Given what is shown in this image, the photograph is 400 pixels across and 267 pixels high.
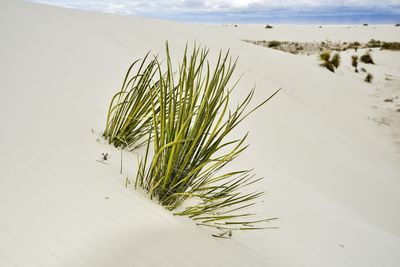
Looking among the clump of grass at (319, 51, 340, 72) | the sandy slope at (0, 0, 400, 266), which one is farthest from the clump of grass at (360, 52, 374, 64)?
the sandy slope at (0, 0, 400, 266)

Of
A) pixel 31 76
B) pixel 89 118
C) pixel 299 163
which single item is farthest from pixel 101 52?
pixel 299 163

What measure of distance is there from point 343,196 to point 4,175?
3.40 metres

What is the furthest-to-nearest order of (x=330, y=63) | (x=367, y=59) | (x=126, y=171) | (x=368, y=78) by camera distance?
(x=367, y=59)
(x=330, y=63)
(x=368, y=78)
(x=126, y=171)

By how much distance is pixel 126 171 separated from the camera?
2.10 meters

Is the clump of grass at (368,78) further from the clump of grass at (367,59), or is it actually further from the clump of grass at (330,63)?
the clump of grass at (367,59)

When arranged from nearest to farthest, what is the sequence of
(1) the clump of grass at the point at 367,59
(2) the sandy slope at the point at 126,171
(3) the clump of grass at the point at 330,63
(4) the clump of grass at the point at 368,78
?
1. (2) the sandy slope at the point at 126,171
2. (4) the clump of grass at the point at 368,78
3. (3) the clump of grass at the point at 330,63
4. (1) the clump of grass at the point at 367,59

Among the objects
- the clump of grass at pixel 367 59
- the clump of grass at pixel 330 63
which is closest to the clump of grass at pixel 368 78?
the clump of grass at pixel 330 63

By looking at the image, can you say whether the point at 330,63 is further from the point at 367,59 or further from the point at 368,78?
the point at 367,59

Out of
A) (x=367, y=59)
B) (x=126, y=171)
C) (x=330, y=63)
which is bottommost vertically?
(x=126, y=171)

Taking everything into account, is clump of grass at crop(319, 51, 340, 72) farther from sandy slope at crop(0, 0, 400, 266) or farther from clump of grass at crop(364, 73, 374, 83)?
sandy slope at crop(0, 0, 400, 266)

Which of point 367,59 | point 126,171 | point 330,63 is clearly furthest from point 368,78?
point 126,171

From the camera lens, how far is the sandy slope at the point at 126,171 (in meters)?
1.36

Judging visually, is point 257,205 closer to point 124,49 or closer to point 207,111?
point 207,111

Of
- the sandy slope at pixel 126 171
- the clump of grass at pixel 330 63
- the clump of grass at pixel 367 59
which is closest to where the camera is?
the sandy slope at pixel 126 171
